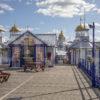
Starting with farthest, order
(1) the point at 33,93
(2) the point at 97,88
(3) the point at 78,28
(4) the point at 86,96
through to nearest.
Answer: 1. (3) the point at 78,28
2. (2) the point at 97,88
3. (1) the point at 33,93
4. (4) the point at 86,96

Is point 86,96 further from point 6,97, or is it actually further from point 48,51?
point 48,51

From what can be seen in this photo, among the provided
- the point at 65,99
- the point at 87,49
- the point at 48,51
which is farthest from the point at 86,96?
the point at 87,49

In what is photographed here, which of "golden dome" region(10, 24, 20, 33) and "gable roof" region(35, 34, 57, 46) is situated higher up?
"golden dome" region(10, 24, 20, 33)

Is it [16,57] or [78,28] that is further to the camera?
[78,28]

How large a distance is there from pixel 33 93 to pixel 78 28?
153 ft

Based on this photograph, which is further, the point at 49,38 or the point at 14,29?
the point at 14,29

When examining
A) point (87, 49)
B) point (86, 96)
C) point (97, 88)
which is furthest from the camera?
point (87, 49)

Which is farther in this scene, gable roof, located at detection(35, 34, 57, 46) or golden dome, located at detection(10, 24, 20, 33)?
golden dome, located at detection(10, 24, 20, 33)

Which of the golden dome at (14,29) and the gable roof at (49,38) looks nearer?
Answer: the gable roof at (49,38)

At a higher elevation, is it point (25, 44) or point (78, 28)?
point (78, 28)

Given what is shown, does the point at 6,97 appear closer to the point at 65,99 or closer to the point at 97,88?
the point at 65,99

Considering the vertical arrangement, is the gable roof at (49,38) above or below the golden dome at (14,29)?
below

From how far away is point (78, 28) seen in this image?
201 ft

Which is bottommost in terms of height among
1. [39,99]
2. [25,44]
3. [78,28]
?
[39,99]
